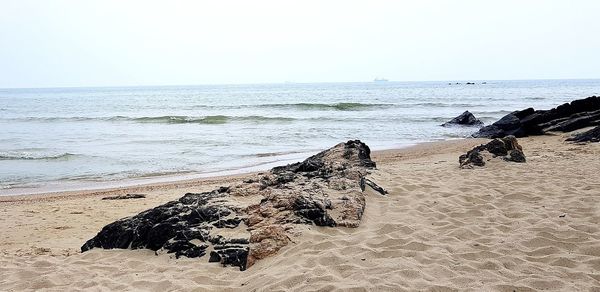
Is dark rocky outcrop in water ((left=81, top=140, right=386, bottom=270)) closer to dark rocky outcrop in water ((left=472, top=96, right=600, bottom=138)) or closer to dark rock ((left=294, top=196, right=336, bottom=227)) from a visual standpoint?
dark rock ((left=294, top=196, right=336, bottom=227))

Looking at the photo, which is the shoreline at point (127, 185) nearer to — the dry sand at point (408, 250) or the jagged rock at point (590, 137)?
the dry sand at point (408, 250)

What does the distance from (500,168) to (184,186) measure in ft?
22.5

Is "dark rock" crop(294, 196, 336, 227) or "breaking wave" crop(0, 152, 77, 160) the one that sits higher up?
"dark rock" crop(294, 196, 336, 227)

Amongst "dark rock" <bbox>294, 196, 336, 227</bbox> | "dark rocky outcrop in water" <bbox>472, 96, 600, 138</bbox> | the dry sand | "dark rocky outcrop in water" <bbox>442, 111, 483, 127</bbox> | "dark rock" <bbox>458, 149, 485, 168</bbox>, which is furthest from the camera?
"dark rocky outcrop in water" <bbox>442, 111, 483, 127</bbox>

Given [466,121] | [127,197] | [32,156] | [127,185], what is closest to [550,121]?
[466,121]

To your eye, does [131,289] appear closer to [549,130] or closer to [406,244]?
[406,244]

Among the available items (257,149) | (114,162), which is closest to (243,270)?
(114,162)

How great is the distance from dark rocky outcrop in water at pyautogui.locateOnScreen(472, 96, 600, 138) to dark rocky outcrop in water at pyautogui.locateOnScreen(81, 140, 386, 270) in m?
13.8

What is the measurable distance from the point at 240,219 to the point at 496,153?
6.52 metres

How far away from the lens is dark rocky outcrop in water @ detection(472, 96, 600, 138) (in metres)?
17.3

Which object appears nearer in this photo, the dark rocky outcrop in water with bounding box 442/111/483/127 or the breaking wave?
the breaking wave

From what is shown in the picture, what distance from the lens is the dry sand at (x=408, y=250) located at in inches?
157

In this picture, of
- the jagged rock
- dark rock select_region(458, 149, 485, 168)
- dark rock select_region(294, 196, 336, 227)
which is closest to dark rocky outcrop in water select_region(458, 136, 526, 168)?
dark rock select_region(458, 149, 485, 168)

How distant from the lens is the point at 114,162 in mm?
15508
